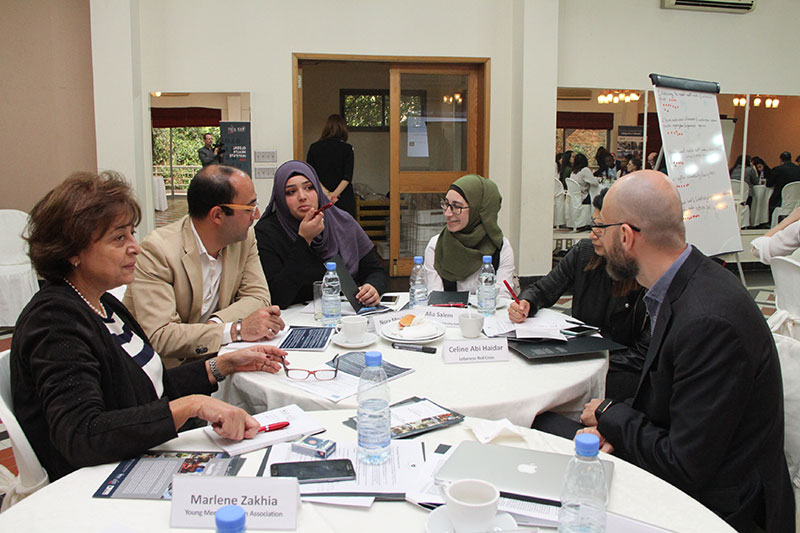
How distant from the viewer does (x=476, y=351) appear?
1.93m

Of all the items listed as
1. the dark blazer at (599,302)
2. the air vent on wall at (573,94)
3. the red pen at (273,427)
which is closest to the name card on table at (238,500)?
the red pen at (273,427)

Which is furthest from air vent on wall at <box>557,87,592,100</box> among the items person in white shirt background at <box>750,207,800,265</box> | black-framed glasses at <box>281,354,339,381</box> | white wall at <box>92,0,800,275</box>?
black-framed glasses at <box>281,354,339,381</box>

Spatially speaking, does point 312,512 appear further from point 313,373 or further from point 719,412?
point 719,412

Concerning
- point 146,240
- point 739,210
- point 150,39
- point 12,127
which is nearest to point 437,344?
point 146,240

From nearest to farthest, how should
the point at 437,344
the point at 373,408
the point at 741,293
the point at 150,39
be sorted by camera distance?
the point at 373,408 < the point at 741,293 < the point at 437,344 < the point at 150,39

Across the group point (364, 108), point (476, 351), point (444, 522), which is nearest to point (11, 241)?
point (476, 351)

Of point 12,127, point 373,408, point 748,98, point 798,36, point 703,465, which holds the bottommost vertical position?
point 703,465

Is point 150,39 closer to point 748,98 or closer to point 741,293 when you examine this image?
point 741,293

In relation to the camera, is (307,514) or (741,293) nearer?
(307,514)

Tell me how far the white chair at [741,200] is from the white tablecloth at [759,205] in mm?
67

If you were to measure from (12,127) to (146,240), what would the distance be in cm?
446

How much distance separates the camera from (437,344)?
6.99 feet

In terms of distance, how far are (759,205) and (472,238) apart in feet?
17.5

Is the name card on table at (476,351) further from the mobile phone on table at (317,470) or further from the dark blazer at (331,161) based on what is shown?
the dark blazer at (331,161)
